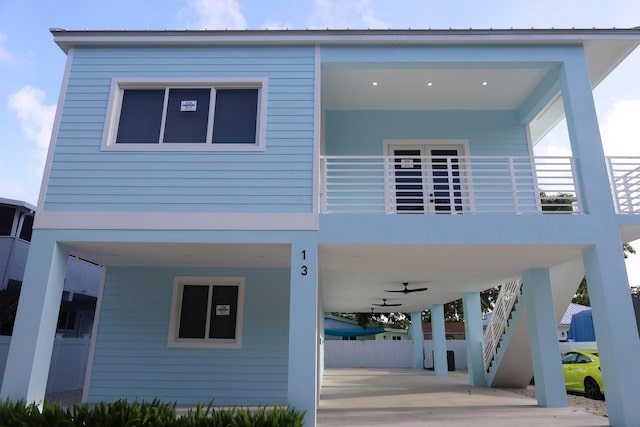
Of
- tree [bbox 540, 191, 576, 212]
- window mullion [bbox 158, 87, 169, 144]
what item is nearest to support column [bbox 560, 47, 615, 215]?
tree [bbox 540, 191, 576, 212]

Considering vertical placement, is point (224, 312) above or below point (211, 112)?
below

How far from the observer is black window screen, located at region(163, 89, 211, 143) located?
319 inches

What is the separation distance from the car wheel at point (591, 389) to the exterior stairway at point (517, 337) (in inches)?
53.3

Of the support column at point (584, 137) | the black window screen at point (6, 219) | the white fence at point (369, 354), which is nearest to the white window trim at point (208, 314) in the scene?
the support column at point (584, 137)

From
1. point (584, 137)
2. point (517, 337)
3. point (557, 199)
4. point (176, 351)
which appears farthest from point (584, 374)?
point (176, 351)

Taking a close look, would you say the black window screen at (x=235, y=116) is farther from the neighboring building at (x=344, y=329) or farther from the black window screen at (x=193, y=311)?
the neighboring building at (x=344, y=329)

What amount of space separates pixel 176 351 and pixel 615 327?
321 inches

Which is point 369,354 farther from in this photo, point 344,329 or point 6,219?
point 6,219

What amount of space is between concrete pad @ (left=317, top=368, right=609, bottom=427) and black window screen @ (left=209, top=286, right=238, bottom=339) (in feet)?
8.34

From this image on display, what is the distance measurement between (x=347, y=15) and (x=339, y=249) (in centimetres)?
451

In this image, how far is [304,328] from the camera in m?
6.94

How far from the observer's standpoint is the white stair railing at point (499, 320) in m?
11.7

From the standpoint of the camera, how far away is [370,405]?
30.8 feet

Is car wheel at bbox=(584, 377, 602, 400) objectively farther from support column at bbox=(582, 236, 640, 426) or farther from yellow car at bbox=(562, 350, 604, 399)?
support column at bbox=(582, 236, 640, 426)
